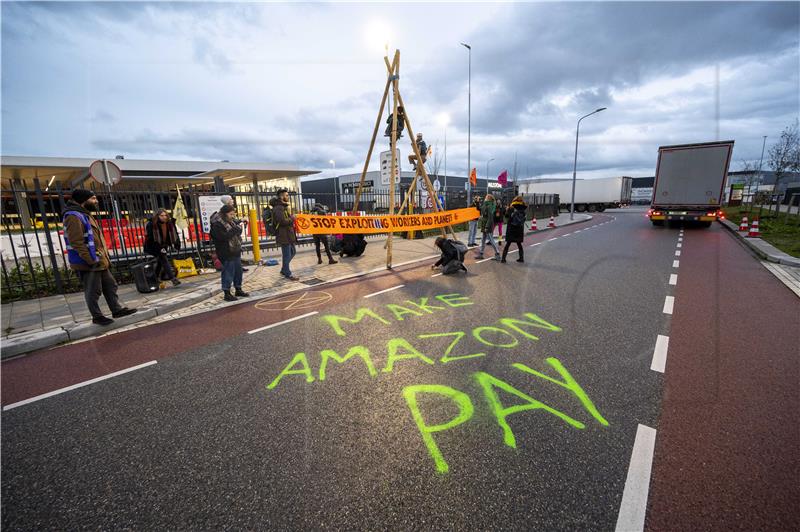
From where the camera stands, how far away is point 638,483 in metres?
2.06

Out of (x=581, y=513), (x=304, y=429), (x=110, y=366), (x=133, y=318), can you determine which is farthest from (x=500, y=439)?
(x=133, y=318)

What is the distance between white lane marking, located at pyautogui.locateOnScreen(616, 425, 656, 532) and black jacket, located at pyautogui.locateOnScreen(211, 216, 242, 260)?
6203mm

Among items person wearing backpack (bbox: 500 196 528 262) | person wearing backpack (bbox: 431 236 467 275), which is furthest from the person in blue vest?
person wearing backpack (bbox: 500 196 528 262)

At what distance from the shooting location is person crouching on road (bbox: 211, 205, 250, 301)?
587 centimetres

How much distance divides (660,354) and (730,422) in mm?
1204

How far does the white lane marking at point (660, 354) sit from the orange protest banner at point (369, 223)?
5.92m

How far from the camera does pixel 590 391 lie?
3045 mm

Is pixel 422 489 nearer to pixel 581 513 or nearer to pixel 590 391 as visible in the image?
pixel 581 513

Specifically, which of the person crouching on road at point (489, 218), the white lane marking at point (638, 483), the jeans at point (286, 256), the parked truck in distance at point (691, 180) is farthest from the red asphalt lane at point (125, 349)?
the parked truck in distance at point (691, 180)

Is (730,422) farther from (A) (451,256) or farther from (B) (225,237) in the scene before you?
(B) (225,237)

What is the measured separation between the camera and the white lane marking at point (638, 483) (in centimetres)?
183

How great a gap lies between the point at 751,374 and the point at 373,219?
7118 millimetres

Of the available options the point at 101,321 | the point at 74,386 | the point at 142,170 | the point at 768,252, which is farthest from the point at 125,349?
the point at 142,170

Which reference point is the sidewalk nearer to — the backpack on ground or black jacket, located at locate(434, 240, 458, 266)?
black jacket, located at locate(434, 240, 458, 266)
